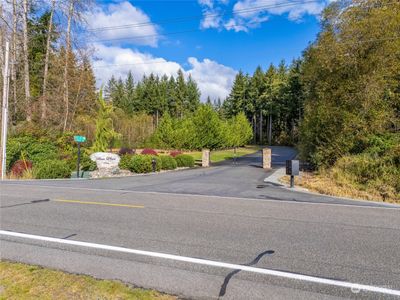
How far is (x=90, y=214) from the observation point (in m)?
7.32

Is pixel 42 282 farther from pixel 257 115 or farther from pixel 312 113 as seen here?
pixel 257 115

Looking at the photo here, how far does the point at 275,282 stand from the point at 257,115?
75.6 m

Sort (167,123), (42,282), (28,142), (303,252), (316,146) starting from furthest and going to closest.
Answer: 1. (167,123)
2. (28,142)
3. (316,146)
4. (303,252)
5. (42,282)

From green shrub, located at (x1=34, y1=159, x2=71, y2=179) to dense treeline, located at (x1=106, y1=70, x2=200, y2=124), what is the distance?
56783mm

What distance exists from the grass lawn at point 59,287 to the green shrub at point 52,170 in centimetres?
1409

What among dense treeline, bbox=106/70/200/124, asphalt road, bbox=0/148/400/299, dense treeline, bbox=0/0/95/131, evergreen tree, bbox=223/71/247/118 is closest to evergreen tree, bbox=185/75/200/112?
dense treeline, bbox=106/70/200/124

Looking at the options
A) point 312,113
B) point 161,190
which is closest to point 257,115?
point 312,113

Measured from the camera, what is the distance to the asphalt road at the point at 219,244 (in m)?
3.67

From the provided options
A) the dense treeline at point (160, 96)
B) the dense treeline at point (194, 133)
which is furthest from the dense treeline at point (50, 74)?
the dense treeline at point (160, 96)

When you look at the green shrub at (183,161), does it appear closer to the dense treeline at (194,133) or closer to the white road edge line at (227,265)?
the dense treeline at (194,133)

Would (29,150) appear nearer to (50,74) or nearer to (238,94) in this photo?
(50,74)

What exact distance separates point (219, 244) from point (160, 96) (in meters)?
73.6

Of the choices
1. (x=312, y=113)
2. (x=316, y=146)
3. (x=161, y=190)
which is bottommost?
(x=161, y=190)

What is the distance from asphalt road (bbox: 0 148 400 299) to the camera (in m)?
3.67
